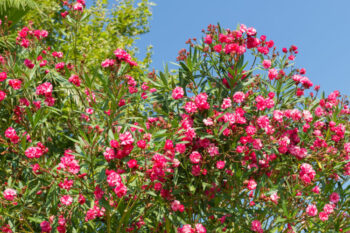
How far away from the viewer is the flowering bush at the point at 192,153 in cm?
374

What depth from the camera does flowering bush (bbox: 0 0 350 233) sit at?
3.74 m

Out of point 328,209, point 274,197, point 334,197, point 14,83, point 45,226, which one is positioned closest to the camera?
point 274,197

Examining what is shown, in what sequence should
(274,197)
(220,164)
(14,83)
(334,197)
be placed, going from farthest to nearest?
(334,197), (14,83), (274,197), (220,164)

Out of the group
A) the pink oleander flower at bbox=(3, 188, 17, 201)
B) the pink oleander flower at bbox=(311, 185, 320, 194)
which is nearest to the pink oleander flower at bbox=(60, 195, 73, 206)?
the pink oleander flower at bbox=(3, 188, 17, 201)

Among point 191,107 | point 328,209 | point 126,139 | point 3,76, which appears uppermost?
point 328,209

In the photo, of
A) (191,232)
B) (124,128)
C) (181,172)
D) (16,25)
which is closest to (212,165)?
(181,172)

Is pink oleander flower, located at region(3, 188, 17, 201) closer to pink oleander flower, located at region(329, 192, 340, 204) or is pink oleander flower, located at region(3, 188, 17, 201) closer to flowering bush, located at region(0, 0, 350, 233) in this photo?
flowering bush, located at region(0, 0, 350, 233)

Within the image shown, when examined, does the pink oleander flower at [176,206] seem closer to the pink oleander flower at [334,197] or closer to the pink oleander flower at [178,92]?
the pink oleander flower at [178,92]

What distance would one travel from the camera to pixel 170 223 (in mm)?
4434

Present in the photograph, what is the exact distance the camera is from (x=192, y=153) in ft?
12.9

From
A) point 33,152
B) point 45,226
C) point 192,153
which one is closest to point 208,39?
point 192,153

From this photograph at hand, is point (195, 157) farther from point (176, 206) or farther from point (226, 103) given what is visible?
point (226, 103)

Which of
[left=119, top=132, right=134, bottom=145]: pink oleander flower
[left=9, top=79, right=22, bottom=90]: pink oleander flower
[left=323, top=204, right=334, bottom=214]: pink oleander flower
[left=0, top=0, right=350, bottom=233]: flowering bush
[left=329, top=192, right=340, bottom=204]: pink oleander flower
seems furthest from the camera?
[left=329, top=192, right=340, bottom=204]: pink oleander flower

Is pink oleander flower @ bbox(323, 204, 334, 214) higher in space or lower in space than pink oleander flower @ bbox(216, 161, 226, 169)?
higher
